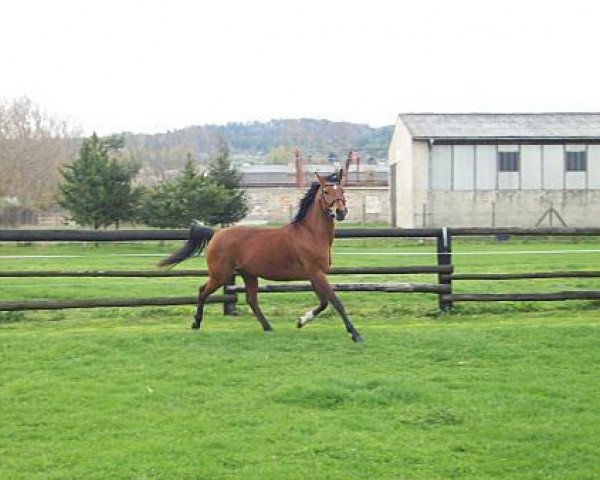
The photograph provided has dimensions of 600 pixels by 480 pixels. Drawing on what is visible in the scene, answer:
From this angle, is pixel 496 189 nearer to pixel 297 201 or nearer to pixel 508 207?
pixel 508 207

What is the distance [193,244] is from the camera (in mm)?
11297

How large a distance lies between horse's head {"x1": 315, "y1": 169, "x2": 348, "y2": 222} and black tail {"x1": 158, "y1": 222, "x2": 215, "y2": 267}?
180cm

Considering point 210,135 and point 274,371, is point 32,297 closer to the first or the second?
point 274,371

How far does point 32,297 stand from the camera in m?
15.2

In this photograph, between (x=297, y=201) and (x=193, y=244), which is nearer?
(x=193, y=244)

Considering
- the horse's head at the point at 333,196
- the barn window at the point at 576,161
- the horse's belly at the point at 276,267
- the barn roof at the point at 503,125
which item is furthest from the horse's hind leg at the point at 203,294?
the barn window at the point at 576,161

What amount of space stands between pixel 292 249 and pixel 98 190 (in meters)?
29.7

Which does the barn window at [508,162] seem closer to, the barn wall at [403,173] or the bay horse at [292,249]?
the barn wall at [403,173]

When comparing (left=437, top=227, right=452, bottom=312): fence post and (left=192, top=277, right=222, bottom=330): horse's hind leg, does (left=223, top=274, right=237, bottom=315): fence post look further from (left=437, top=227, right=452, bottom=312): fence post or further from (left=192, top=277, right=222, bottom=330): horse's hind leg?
(left=437, top=227, right=452, bottom=312): fence post

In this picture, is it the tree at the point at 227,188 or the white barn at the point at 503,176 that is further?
the white barn at the point at 503,176

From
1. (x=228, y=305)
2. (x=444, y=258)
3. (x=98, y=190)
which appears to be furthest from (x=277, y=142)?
(x=228, y=305)

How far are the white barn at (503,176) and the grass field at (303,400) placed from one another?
3113cm

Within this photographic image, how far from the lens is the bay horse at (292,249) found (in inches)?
398

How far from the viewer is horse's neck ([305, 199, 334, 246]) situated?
1023 cm
